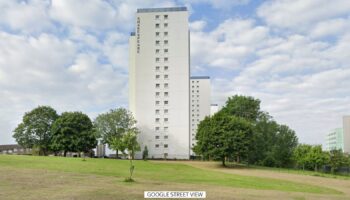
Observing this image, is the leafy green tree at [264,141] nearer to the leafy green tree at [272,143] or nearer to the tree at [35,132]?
the leafy green tree at [272,143]

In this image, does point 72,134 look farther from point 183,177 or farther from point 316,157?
point 316,157

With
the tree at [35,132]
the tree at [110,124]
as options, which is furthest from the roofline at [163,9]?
the tree at [35,132]

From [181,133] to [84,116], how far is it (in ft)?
73.3

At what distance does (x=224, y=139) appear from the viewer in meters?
49.4

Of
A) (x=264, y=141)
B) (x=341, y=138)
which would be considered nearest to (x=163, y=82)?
(x=264, y=141)

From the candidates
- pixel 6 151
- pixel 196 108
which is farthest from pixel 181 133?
pixel 196 108

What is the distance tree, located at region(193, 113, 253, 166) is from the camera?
161 feet

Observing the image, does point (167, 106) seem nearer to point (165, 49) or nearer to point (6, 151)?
point (165, 49)

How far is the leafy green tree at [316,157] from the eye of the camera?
62.2 meters

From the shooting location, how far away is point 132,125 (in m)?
72.4

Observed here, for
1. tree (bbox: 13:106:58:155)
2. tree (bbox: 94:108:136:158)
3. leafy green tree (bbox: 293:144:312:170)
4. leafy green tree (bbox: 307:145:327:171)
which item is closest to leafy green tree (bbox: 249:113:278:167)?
leafy green tree (bbox: 293:144:312:170)

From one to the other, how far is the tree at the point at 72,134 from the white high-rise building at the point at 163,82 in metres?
12.9

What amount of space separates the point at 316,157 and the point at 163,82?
3703cm

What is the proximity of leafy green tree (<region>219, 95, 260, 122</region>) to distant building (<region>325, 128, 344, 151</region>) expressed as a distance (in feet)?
348
